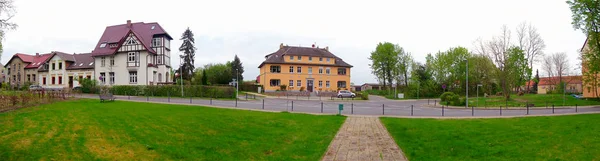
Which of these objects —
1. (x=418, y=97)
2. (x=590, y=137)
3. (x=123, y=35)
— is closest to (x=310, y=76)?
(x=418, y=97)

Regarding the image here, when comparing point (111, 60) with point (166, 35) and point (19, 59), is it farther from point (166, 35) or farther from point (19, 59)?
point (19, 59)

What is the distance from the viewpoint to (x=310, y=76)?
211 ft

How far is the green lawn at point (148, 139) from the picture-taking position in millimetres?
8641

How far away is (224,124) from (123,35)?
4449 centimetres

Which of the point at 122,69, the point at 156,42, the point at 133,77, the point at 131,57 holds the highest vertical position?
the point at 156,42

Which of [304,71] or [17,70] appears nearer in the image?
[17,70]

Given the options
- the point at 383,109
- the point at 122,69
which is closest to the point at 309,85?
the point at 122,69

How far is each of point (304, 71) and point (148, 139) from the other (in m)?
54.2

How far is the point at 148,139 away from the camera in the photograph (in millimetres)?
10289

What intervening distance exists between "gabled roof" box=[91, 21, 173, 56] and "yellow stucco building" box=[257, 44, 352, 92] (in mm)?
18516

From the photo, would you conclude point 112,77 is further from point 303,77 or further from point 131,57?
point 303,77

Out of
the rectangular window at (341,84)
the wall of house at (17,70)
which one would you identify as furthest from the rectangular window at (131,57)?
the rectangular window at (341,84)

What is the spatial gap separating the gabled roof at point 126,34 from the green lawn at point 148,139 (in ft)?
127

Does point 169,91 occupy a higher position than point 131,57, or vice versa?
point 131,57
